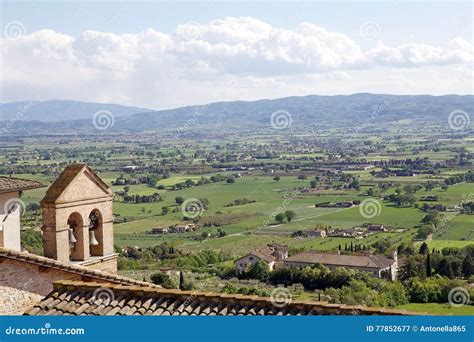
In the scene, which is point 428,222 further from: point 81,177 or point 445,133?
point 445,133

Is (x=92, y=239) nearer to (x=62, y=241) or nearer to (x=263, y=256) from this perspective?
(x=62, y=241)

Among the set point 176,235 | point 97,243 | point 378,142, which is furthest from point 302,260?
point 378,142

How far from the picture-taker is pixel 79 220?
9203 millimetres

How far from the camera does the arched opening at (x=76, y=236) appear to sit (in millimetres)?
9203

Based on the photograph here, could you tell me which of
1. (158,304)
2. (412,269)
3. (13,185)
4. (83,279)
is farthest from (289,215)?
(158,304)

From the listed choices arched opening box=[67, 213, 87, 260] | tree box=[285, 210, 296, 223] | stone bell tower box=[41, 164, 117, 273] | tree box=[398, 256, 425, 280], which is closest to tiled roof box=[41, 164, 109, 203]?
stone bell tower box=[41, 164, 117, 273]

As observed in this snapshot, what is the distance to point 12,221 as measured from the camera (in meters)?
9.34

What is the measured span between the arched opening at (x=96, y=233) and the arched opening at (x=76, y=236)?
0.27 meters

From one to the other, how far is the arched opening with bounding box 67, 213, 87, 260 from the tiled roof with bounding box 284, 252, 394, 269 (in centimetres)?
3970

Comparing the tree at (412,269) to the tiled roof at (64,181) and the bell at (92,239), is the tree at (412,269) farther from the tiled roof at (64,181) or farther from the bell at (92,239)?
the tiled roof at (64,181)

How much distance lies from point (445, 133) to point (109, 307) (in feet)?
524

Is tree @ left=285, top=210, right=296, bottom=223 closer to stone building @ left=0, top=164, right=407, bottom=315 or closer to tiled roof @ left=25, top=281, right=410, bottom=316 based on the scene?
stone building @ left=0, top=164, right=407, bottom=315

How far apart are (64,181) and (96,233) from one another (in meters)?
0.97

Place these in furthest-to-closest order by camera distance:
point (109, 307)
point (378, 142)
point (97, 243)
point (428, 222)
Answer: point (378, 142)
point (428, 222)
point (97, 243)
point (109, 307)
